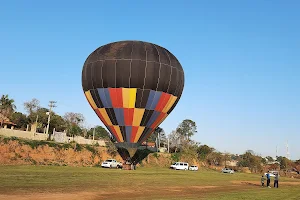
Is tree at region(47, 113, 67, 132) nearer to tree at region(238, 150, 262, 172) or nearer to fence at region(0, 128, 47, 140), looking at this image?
fence at region(0, 128, 47, 140)

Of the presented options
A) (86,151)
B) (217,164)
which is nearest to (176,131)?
(217,164)

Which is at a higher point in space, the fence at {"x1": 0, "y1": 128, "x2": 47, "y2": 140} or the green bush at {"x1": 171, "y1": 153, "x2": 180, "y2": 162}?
the fence at {"x1": 0, "y1": 128, "x2": 47, "y2": 140}

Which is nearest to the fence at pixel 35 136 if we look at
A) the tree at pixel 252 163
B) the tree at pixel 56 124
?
the tree at pixel 56 124

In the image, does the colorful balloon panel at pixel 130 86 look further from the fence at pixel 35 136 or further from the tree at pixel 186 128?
the tree at pixel 186 128

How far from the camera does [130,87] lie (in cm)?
4006

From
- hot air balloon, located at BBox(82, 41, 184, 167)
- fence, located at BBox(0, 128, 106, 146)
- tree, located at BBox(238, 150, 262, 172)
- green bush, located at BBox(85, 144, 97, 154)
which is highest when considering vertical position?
hot air balloon, located at BBox(82, 41, 184, 167)

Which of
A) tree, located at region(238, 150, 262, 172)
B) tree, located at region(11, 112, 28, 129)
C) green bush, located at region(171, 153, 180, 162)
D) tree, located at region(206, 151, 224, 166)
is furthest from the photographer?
tree, located at region(238, 150, 262, 172)

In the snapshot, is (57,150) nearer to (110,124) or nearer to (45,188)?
(110,124)

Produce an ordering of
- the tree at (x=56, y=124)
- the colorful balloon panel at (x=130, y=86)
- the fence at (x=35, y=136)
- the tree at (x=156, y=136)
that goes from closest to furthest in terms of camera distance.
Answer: the colorful balloon panel at (x=130, y=86), the fence at (x=35, y=136), the tree at (x=56, y=124), the tree at (x=156, y=136)

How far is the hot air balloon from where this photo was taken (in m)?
40.2

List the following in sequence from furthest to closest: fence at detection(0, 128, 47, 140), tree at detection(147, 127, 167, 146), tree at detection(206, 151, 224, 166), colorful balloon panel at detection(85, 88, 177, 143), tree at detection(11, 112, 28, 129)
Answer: tree at detection(147, 127, 167, 146) < tree at detection(206, 151, 224, 166) < tree at detection(11, 112, 28, 129) < fence at detection(0, 128, 47, 140) < colorful balloon panel at detection(85, 88, 177, 143)

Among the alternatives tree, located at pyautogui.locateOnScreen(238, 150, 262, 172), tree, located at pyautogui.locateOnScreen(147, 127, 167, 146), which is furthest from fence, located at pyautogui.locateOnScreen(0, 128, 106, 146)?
tree, located at pyautogui.locateOnScreen(238, 150, 262, 172)

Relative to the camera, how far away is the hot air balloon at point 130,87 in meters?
40.2

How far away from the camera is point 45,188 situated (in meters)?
19.3
